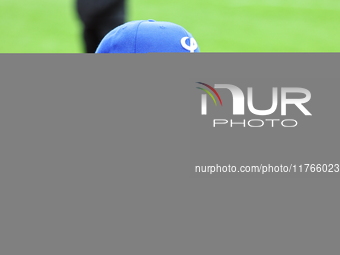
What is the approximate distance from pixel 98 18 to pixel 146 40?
4.08 feet

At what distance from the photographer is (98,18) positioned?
2482 millimetres

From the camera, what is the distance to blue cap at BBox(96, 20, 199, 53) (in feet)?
4.26

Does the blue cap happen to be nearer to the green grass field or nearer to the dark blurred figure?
the dark blurred figure

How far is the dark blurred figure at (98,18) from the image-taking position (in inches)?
97.5

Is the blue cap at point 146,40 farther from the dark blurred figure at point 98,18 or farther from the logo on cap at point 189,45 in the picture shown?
the dark blurred figure at point 98,18

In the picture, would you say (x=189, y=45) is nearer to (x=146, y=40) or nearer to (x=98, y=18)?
(x=146, y=40)

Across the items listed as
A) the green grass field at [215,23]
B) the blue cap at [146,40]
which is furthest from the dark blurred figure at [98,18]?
the blue cap at [146,40]

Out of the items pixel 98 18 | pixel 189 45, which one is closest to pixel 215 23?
pixel 98 18

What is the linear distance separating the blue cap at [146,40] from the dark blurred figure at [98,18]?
114 centimetres

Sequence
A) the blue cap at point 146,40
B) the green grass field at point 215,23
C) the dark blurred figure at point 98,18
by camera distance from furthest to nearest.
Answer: the green grass field at point 215,23, the dark blurred figure at point 98,18, the blue cap at point 146,40

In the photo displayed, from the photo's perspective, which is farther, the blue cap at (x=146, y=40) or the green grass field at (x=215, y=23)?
the green grass field at (x=215, y=23)

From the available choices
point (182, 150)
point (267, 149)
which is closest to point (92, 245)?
point (182, 150)

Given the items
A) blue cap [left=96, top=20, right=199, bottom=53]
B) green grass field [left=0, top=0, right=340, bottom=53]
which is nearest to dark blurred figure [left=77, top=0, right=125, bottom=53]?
green grass field [left=0, top=0, right=340, bottom=53]

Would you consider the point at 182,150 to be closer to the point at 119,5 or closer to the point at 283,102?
the point at 283,102
